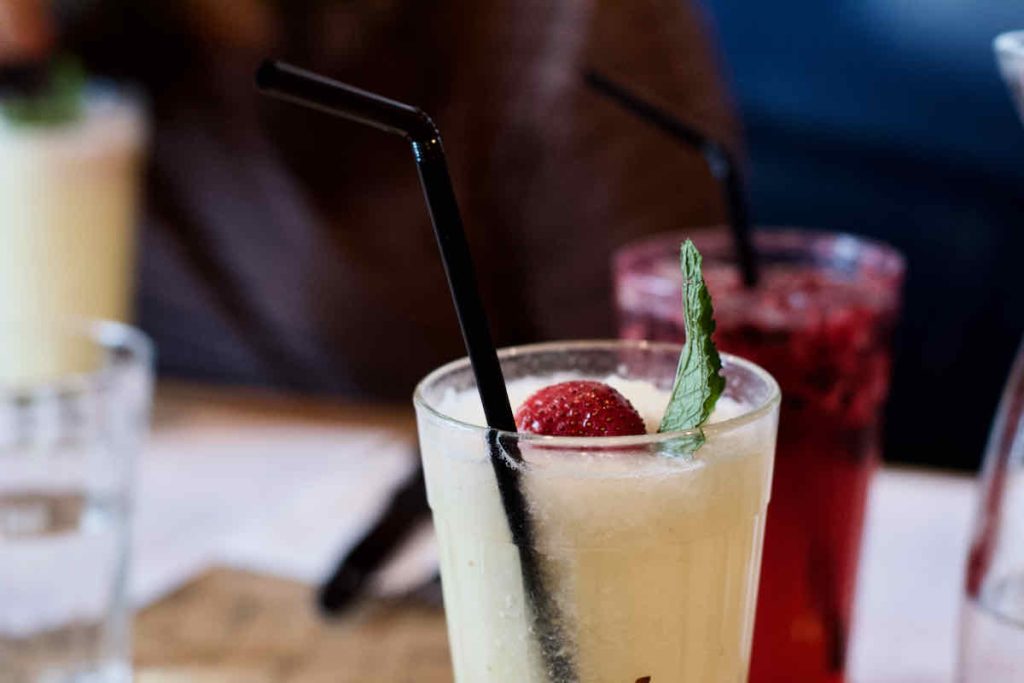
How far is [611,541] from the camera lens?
0.46m

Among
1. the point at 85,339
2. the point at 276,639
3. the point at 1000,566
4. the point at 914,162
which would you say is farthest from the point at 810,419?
the point at 914,162

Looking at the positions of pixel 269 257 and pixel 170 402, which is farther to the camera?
pixel 269 257

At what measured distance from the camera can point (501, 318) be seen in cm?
153

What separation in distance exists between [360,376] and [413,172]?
1.01ft

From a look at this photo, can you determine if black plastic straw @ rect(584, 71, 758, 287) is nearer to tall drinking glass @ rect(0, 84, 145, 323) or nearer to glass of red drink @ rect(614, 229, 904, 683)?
glass of red drink @ rect(614, 229, 904, 683)

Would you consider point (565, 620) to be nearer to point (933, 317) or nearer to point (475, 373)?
point (475, 373)

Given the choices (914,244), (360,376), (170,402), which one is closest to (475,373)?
(170,402)

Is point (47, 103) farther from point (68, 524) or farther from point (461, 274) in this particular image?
point (461, 274)

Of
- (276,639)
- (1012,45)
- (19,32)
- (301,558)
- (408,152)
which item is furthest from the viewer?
(408,152)

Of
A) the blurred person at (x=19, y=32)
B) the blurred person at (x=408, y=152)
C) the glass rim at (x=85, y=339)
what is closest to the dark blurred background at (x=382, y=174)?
the blurred person at (x=408, y=152)

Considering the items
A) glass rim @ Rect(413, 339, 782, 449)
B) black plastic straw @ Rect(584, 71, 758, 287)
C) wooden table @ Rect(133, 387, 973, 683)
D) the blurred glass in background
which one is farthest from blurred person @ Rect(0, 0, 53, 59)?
the blurred glass in background

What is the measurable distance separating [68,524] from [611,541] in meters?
0.46

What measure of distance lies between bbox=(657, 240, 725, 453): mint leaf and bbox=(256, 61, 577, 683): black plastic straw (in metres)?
0.06

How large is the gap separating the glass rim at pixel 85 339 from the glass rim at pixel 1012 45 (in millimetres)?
541
